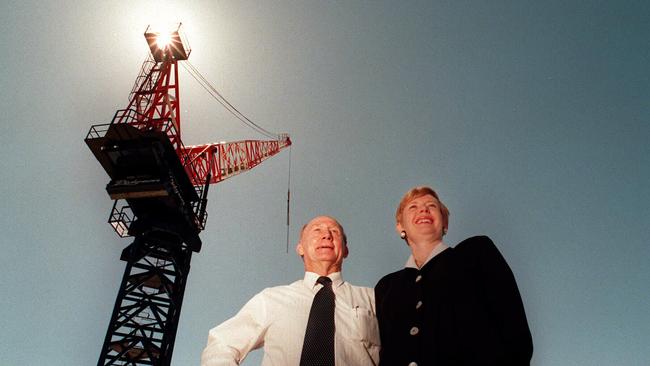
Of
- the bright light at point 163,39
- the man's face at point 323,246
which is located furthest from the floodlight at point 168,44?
the man's face at point 323,246

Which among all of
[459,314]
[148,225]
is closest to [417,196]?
[459,314]

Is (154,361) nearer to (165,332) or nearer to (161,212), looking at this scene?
(165,332)

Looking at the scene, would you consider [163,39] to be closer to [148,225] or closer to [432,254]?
[148,225]

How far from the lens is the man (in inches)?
118

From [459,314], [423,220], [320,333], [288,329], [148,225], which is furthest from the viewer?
[148,225]

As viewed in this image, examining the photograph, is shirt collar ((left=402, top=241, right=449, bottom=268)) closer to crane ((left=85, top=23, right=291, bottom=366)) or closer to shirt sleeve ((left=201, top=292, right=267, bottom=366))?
shirt sleeve ((left=201, top=292, right=267, bottom=366))

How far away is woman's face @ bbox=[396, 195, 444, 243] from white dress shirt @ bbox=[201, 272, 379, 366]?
0.66 meters

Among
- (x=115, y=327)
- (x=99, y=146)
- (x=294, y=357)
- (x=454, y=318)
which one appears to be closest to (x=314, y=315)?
(x=294, y=357)

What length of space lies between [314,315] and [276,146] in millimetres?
30361

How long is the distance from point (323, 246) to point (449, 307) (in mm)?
1197

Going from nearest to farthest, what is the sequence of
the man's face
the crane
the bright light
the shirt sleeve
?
the shirt sleeve, the man's face, the crane, the bright light

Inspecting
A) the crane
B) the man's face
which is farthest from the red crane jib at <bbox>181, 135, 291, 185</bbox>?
the man's face

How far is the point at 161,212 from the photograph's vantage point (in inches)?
648

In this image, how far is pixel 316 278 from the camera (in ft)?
11.5
